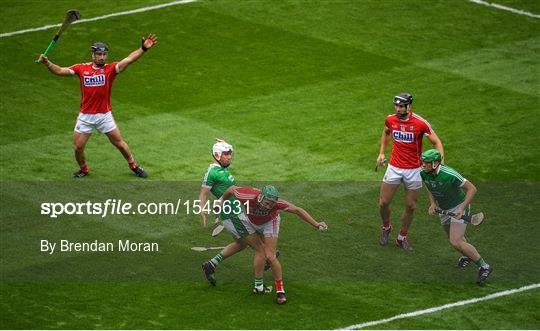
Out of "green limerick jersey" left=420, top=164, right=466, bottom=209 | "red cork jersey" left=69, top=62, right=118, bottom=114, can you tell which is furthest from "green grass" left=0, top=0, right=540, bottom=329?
"red cork jersey" left=69, top=62, right=118, bottom=114

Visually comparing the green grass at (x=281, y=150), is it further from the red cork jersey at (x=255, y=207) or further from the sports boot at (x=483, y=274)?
the red cork jersey at (x=255, y=207)

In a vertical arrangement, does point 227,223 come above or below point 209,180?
below

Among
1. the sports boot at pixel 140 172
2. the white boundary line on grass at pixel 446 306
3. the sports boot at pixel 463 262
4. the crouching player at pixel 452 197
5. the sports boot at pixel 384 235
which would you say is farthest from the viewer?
the sports boot at pixel 140 172

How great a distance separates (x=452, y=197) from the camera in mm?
17531

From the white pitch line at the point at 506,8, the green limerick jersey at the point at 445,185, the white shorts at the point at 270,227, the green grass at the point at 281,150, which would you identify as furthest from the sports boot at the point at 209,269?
the white pitch line at the point at 506,8

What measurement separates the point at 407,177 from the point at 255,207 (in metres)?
3.28

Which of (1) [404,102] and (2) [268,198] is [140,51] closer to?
(1) [404,102]

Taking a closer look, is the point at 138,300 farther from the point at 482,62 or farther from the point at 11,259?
the point at 482,62

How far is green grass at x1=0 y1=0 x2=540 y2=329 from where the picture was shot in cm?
1673

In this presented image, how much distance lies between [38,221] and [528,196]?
29.8ft

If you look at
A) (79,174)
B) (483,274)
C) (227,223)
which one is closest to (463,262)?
(483,274)

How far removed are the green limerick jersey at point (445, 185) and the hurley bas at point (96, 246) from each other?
4.69 m

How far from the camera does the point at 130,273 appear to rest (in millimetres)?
17641

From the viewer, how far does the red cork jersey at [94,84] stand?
21.0 m
